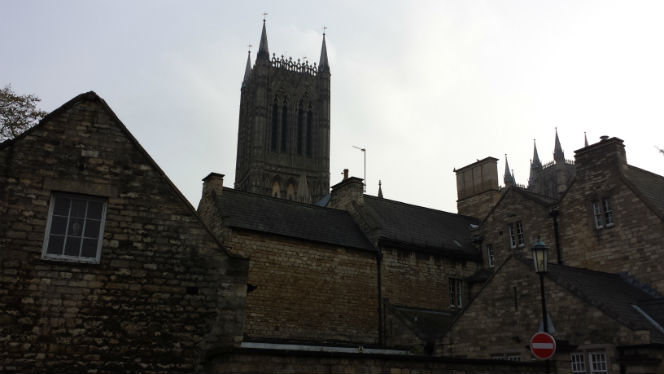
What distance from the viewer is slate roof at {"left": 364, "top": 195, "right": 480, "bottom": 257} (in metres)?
30.3

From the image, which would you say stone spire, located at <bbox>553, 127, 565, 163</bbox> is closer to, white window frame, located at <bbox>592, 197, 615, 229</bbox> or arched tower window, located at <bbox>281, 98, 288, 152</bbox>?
arched tower window, located at <bbox>281, 98, 288, 152</bbox>

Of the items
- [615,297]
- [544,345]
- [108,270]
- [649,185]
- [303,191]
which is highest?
[303,191]

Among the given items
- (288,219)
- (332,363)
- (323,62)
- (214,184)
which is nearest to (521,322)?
(332,363)

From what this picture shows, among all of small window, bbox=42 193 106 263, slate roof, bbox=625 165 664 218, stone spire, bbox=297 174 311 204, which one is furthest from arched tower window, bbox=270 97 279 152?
small window, bbox=42 193 106 263

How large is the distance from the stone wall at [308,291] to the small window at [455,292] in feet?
16.4

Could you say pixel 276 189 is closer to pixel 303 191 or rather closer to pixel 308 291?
pixel 303 191

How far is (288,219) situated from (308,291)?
12.8ft

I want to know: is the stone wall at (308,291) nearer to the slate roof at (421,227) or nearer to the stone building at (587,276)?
the slate roof at (421,227)

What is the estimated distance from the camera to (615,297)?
21438 millimetres

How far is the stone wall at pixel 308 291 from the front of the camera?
24.4m

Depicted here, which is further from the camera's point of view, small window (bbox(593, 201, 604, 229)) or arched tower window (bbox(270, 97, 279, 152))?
arched tower window (bbox(270, 97, 279, 152))

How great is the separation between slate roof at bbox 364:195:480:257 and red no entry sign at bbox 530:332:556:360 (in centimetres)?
1481

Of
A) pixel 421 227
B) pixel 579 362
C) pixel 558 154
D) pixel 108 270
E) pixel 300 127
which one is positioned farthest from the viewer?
pixel 558 154

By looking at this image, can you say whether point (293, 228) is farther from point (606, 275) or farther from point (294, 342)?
point (606, 275)
